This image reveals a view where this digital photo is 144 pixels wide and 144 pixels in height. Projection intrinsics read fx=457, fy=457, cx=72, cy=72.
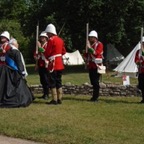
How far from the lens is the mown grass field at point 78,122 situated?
7465mm

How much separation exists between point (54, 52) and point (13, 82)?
122 centimetres

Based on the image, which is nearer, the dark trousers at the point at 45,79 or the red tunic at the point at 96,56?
the red tunic at the point at 96,56

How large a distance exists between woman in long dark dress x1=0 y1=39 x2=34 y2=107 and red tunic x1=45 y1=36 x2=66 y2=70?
69 centimetres

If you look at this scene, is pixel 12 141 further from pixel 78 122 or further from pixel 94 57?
pixel 94 57

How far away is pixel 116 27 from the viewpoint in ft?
99.3

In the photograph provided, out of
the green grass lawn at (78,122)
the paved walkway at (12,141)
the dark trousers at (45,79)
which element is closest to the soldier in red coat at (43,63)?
the dark trousers at (45,79)

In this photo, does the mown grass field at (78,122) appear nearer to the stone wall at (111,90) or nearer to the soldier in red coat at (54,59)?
the soldier in red coat at (54,59)

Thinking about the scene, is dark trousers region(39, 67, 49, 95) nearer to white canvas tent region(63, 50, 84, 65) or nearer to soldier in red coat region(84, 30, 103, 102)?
soldier in red coat region(84, 30, 103, 102)

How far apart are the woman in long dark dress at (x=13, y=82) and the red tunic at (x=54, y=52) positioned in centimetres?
69

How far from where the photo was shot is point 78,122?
8.79m

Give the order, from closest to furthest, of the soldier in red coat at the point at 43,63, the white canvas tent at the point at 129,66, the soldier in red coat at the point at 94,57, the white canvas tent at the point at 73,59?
the soldier in red coat at the point at 94,57
the soldier in red coat at the point at 43,63
the white canvas tent at the point at 129,66
the white canvas tent at the point at 73,59

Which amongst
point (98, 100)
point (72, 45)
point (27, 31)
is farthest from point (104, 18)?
point (98, 100)

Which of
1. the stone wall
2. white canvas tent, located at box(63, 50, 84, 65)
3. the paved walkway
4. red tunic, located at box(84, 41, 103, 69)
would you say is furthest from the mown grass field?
white canvas tent, located at box(63, 50, 84, 65)

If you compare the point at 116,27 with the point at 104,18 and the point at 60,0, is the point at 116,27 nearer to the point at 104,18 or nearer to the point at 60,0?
the point at 104,18
